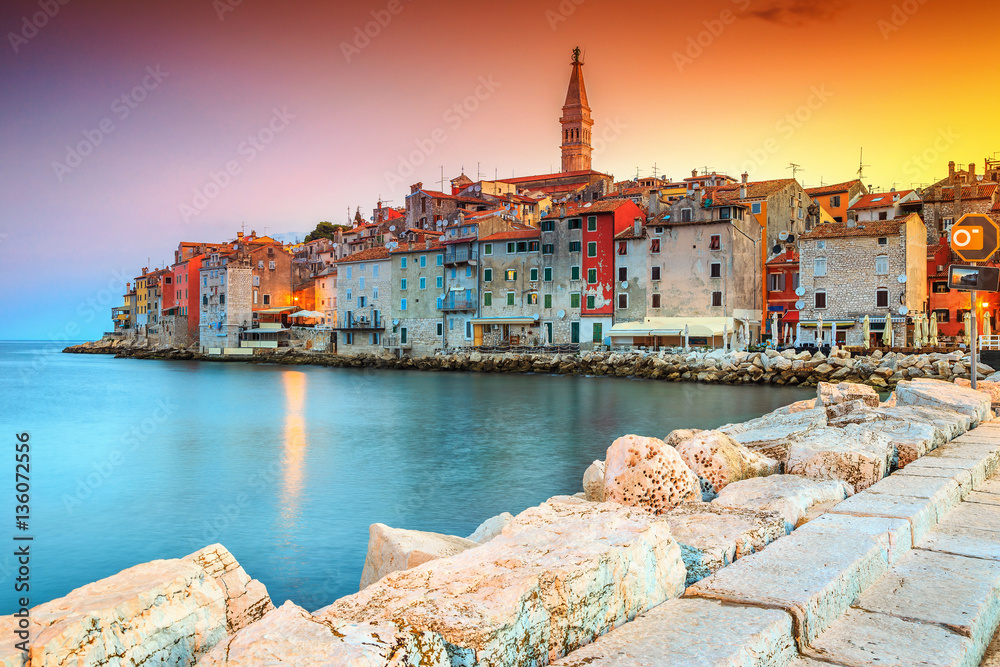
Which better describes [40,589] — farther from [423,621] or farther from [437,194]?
[437,194]

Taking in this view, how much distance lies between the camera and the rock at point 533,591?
2.26 metres

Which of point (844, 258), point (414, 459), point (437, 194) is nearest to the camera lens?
point (414, 459)

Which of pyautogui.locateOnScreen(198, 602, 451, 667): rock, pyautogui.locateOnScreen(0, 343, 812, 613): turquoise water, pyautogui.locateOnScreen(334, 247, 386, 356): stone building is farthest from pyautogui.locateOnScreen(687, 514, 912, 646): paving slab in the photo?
pyautogui.locateOnScreen(334, 247, 386, 356): stone building

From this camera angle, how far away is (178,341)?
69.8 m

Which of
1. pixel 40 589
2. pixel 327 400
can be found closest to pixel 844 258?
pixel 327 400

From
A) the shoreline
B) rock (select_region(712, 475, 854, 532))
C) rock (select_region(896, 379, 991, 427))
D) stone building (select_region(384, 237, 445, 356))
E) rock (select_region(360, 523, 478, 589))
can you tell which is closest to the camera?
rock (select_region(360, 523, 478, 589))

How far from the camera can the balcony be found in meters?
46.0

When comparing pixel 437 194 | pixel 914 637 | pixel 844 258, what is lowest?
pixel 914 637

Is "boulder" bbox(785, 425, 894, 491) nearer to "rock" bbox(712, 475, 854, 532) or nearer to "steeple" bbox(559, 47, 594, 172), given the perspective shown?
"rock" bbox(712, 475, 854, 532)

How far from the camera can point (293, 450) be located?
55.4 ft

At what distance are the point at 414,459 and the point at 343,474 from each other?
6.00 ft

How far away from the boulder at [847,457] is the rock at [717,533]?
1.38 metres

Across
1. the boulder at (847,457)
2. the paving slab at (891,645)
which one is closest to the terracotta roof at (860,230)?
the boulder at (847,457)

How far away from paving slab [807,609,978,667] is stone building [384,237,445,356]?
151ft
